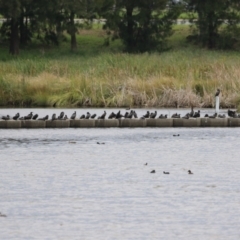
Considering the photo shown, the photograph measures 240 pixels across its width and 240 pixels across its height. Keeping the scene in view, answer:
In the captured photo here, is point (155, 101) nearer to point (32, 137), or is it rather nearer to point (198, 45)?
point (32, 137)

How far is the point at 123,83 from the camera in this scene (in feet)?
137

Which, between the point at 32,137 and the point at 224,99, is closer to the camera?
the point at 32,137

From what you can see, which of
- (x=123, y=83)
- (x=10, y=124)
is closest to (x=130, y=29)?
(x=123, y=83)

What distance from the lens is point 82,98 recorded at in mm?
A: 42094

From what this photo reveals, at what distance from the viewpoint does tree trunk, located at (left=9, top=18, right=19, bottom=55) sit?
65.5 meters

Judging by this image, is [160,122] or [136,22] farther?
[136,22]

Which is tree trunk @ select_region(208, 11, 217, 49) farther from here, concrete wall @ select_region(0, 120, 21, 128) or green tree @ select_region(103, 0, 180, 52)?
concrete wall @ select_region(0, 120, 21, 128)

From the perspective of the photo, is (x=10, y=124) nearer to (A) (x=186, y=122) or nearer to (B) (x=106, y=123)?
(B) (x=106, y=123)

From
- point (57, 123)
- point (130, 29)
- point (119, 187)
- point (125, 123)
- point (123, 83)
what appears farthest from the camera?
point (130, 29)

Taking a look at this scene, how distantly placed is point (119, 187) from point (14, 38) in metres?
46.9

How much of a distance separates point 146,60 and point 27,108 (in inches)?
279

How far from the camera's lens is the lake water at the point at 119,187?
16.1m

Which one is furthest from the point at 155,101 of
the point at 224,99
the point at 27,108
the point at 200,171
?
the point at 200,171

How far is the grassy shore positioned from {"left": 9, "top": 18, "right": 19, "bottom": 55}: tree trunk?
18.1 meters
